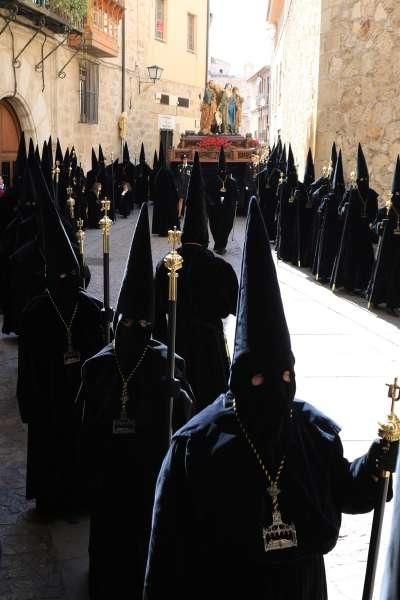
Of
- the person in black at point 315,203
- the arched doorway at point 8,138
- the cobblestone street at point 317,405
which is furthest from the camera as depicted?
the arched doorway at point 8,138

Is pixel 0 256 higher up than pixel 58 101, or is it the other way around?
pixel 58 101

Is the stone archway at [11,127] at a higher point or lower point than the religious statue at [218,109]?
lower

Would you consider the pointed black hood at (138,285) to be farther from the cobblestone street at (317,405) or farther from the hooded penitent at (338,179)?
the hooded penitent at (338,179)

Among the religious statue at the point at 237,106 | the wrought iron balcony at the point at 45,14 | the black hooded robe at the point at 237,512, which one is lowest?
the black hooded robe at the point at 237,512

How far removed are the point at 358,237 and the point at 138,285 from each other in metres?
8.07

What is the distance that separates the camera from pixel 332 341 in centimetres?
899

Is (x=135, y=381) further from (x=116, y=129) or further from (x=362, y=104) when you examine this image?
(x=116, y=129)

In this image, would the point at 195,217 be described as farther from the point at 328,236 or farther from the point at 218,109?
the point at 218,109

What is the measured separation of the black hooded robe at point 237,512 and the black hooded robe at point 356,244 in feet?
29.8

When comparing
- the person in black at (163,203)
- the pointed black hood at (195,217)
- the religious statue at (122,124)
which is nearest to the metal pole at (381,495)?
the pointed black hood at (195,217)

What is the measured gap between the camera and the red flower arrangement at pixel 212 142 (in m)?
23.5

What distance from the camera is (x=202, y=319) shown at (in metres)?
5.79

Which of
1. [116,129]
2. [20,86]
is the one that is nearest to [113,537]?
[20,86]

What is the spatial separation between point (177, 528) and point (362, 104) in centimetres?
1298
